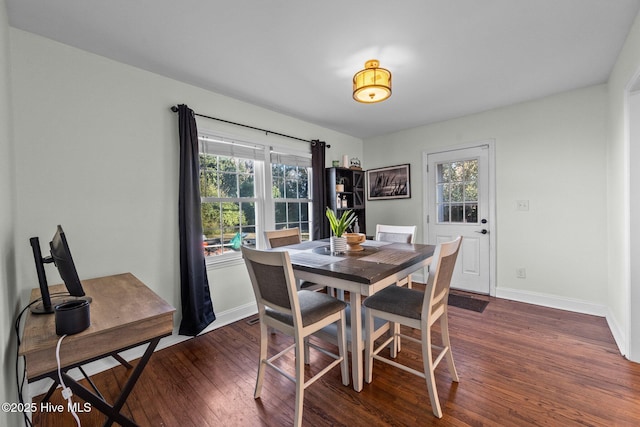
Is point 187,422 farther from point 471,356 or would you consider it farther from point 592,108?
point 592,108

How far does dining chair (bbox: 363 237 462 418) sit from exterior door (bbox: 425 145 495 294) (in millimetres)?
2145

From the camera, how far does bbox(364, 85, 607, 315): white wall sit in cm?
283

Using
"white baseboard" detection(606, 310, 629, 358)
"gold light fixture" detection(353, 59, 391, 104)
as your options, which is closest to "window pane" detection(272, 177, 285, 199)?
"gold light fixture" detection(353, 59, 391, 104)

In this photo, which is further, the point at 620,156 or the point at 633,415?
the point at 620,156

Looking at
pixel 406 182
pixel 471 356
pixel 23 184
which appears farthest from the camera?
pixel 406 182

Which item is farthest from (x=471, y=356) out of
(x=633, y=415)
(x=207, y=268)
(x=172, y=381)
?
(x=207, y=268)

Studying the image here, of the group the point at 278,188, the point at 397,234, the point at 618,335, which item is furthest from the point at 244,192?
the point at 618,335

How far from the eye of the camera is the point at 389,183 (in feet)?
14.5

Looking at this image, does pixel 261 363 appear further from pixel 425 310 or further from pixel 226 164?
pixel 226 164

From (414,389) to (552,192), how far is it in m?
2.77

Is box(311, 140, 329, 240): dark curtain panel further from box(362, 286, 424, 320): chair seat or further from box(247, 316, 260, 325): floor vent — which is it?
box(362, 286, 424, 320): chair seat

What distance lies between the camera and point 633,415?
5.02ft

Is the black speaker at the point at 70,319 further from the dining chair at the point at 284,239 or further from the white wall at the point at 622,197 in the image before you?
the white wall at the point at 622,197

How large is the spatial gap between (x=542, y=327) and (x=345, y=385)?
2.12 m
